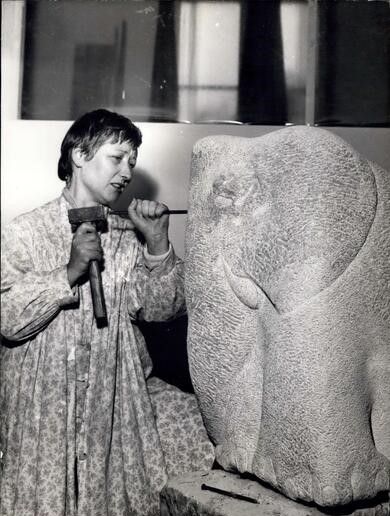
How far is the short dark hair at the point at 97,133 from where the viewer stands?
6.77 ft

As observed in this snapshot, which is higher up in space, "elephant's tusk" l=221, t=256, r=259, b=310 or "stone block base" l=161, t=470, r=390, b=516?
"elephant's tusk" l=221, t=256, r=259, b=310

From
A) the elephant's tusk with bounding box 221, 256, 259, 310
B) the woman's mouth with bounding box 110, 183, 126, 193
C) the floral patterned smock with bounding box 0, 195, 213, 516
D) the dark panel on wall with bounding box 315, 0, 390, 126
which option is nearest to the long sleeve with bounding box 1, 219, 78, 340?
the floral patterned smock with bounding box 0, 195, 213, 516

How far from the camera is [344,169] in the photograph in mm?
1655

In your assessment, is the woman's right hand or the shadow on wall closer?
the woman's right hand

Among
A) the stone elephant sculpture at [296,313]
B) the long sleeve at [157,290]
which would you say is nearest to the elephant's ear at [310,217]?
the stone elephant sculpture at [296,313]

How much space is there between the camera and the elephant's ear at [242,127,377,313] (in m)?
1.61

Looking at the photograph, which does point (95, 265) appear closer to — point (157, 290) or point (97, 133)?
point (157, 290)

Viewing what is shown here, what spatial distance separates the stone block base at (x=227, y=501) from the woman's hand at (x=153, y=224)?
608mm

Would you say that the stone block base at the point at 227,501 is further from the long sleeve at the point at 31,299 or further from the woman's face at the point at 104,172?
the woman's face at the point at 104,172

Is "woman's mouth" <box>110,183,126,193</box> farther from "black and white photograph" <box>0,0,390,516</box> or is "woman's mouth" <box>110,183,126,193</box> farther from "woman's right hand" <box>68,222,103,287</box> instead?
"woman's right hand" <box>68,222,103,287</box>

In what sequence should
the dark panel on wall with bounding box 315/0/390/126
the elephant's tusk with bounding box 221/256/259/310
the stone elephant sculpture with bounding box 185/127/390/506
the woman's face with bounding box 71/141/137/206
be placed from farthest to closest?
the dark panel on wall with bounding box 315/0/390/126
the woman's face with bounding box 71/141/137/206
the elephant's tusk with bounding box 221/256/259/310
the stone elephant sculpture with bounding box 185/127/390/506

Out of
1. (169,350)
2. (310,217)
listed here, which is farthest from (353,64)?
(169,350)

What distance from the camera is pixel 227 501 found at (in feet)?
5.51

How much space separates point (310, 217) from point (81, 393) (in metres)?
0.78
